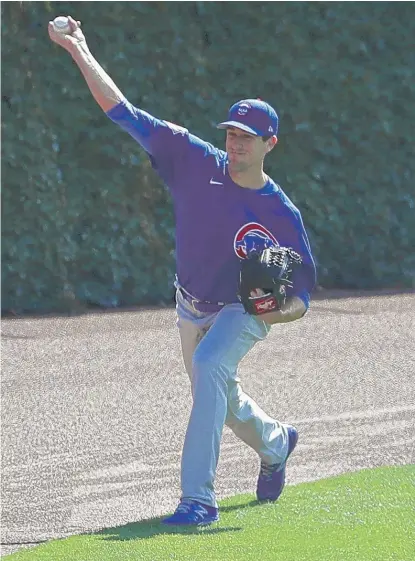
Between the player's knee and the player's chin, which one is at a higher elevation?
the player's chin

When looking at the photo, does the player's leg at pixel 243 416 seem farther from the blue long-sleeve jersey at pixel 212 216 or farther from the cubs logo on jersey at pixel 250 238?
the cubs logo on jersey at pixel 250 238

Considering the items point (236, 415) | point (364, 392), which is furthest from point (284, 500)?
point (364, 392)

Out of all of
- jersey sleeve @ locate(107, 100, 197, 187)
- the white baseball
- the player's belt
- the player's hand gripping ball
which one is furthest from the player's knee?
the white baseball

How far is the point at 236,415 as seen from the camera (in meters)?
6.64

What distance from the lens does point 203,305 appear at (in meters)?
6.57

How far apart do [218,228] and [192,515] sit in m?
1.30

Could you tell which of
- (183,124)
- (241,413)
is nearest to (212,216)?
(241,413)

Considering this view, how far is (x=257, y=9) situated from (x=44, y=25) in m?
2.27

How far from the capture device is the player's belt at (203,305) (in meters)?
6.55

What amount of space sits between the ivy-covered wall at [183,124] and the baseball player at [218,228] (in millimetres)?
5901

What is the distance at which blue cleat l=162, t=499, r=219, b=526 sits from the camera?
6148mm

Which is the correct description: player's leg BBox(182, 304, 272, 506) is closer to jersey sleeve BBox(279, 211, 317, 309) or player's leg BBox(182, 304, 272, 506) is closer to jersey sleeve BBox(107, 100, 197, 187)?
jersey sleeve BBox(279, 211, 317, 309)

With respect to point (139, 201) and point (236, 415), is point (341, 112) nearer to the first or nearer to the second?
point (139, 201)

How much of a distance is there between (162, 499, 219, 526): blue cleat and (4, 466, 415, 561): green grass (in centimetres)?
5
